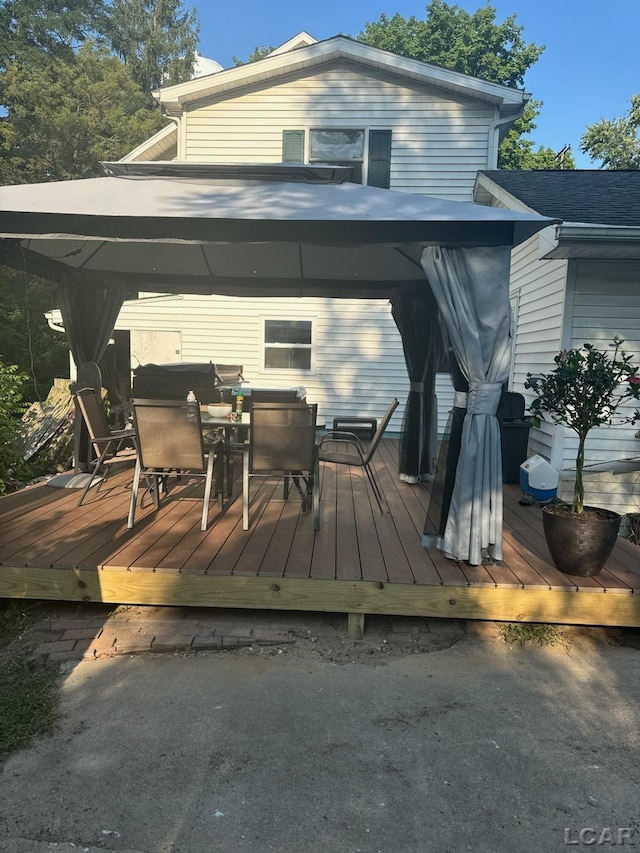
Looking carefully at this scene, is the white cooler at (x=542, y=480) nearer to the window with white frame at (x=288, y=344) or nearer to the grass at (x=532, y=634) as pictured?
the grass at (x=532, y=634)

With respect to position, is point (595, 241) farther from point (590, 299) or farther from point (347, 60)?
point (347, 60)

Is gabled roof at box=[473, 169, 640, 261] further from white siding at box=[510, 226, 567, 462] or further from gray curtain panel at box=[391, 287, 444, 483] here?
gray curtain panel at box=[391, 287, 444, 483]

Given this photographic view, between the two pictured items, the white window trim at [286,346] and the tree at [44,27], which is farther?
the tree at [44,27]

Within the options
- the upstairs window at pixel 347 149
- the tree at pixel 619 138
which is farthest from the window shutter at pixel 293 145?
the tree at pixel 619 138

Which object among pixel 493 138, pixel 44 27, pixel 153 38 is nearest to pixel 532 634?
pixel 493 138

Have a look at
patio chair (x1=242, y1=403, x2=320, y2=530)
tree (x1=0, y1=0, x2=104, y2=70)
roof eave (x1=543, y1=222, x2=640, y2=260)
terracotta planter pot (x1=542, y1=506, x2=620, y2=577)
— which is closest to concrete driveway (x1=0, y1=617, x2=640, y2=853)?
terracotta planter pot (x1=542, y1=506, x2=620, y2=577)

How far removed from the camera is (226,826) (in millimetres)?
1849

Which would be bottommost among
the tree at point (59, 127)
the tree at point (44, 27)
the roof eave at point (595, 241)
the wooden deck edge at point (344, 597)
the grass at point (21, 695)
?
the grass at point (21, 695)

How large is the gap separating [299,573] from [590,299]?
13.9ft

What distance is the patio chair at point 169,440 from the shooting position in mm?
3760

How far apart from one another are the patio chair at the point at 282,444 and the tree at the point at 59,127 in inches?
579

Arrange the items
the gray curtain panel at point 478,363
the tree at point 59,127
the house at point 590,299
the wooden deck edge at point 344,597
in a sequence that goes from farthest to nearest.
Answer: the tree at point 59,127 < the house at point 590,299 < the gray curtain panel at point 478,363 < the wooden deck edge at point 344,597

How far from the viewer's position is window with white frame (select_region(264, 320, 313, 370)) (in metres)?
9.23

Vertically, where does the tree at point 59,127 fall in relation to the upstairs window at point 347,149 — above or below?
above
